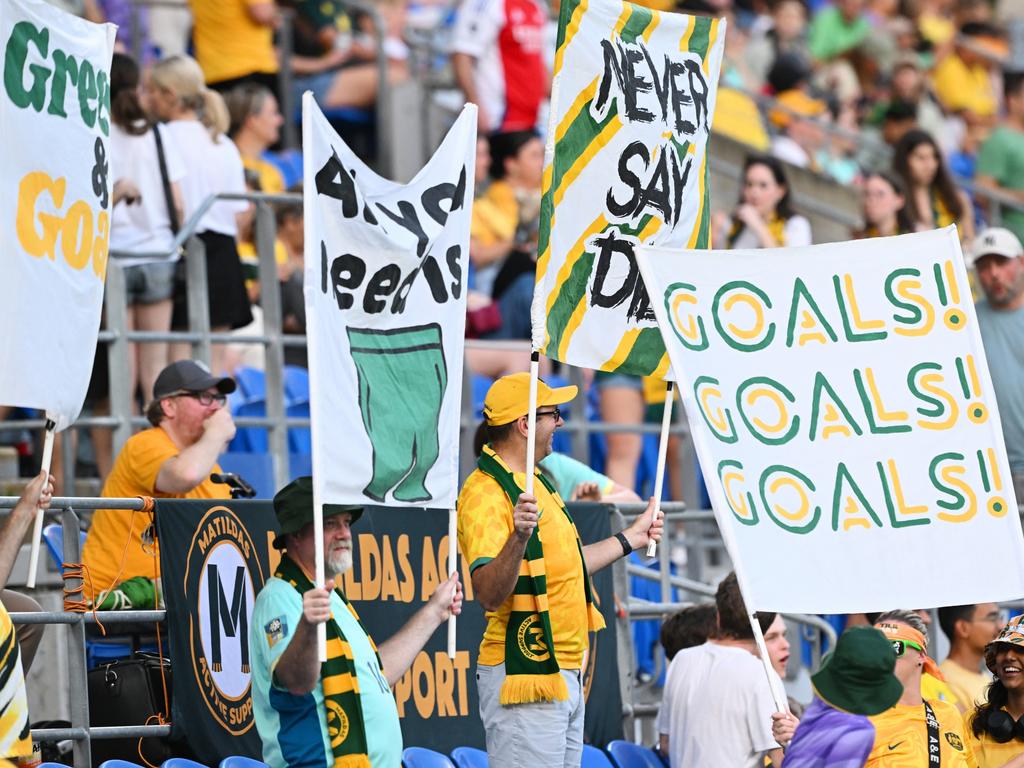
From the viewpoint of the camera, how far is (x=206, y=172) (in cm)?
1133

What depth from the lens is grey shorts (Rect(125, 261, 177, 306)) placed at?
35.8 feet

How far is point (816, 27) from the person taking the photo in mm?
20375

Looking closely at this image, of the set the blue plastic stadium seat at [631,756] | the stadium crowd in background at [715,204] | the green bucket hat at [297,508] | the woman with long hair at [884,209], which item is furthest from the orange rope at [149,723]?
the woman with long hair at [884,209]

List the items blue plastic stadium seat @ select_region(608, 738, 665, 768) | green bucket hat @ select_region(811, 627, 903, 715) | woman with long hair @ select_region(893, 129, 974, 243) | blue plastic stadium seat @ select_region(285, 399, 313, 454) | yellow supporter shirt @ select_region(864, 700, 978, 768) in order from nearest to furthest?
green bucket hat @ select_region(811, 627, 903, 715)
yellow supporter shirt @ select_region(864, 700, 978, 768)
blue plastic stadium seat @ select_region(608, 738, 665, 768)
blue plastic stadium seat @ select_region(285, 399, 313, 454)
woman with long hair @ select_region(893, 129, 974, 243)

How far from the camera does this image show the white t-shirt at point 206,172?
11203mm

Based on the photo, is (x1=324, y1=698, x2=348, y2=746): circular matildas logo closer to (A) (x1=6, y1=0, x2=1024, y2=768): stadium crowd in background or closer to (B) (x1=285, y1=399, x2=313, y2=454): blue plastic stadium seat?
(A) (x1=6, y1=0, x2=1024, y2=768): stadium crowd in background

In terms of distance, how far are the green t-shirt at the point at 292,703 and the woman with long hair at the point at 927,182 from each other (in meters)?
8.61

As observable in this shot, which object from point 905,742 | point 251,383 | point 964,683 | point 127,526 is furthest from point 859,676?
point 251,383

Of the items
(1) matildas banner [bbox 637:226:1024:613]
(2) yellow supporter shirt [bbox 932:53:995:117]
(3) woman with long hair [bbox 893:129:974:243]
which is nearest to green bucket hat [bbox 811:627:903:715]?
(1) matildas banner [bbox 637:226:1024:613]

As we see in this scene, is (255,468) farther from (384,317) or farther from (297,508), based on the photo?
(297,508)

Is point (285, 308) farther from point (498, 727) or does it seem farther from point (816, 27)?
point (816, 27)

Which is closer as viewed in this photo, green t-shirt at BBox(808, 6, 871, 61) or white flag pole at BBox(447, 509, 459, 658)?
white flag pole at BBox(447, 509, 459, 658)

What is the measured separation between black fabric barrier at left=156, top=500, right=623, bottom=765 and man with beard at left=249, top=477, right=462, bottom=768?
1548mm

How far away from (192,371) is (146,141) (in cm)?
213
